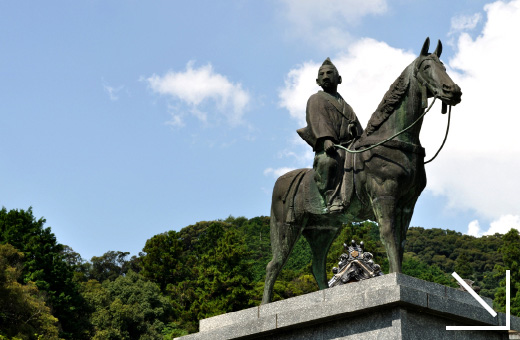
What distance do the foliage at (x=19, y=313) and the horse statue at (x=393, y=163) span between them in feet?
91.4

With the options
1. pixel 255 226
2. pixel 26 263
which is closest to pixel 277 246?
pixel 26 263

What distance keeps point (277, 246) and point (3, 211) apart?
4269 centimetres

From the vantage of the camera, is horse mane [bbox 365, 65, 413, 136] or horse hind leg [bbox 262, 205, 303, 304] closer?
horse mane [bbox 365, 65, 413, 136]

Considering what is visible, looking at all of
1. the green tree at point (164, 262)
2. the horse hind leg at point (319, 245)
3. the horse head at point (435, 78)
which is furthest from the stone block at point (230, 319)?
the green tree at point (164, 262)

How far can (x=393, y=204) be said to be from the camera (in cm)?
1183

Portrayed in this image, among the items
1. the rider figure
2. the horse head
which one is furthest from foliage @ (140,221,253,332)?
the horse head

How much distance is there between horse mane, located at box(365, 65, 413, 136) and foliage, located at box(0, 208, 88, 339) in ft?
130

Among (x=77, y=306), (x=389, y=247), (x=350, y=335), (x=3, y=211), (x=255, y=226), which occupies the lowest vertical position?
(x=350, y=335)

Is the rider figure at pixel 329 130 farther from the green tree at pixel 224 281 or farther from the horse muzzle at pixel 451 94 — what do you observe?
the green tree at pixel 224 281

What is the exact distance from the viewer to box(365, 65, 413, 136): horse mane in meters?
12.3

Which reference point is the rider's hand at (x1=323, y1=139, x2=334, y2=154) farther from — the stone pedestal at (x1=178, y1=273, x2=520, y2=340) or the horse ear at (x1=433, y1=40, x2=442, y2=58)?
the stone pedestal at (x1=178, y1=273, x2=520, y2=340)

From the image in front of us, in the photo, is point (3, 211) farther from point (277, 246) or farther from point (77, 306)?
point (277, 246)

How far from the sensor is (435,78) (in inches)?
466

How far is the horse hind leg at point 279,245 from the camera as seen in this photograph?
520 inches
